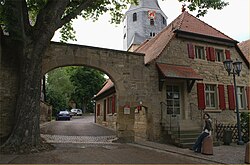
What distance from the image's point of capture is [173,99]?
1507cm

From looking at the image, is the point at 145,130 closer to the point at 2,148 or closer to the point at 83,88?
the point at 2,148

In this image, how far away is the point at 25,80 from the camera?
9625 millimetres

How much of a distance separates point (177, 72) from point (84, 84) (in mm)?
37648

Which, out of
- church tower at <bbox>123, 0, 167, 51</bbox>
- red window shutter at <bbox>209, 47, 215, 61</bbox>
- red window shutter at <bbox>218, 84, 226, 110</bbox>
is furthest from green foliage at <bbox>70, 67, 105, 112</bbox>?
red window shutter at <bbox>218, 84, 226, 110</bbox>

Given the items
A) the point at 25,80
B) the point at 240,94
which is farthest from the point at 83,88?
the point at 25,80

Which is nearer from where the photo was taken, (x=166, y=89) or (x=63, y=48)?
(x=63, y=48)

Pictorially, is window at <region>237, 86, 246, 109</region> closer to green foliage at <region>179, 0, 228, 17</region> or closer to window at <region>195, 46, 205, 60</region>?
window at <region>195, 46, 205, 60</region>

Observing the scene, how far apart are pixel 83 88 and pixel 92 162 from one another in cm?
4300

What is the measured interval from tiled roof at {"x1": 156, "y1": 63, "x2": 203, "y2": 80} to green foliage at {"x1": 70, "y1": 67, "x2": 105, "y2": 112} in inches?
1412

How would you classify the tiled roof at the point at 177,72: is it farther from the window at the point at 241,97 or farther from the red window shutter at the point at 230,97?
the window at the point at 241,97

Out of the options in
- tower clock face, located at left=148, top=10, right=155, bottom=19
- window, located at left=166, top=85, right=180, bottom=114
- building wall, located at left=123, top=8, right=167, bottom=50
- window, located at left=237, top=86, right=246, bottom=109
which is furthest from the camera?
tower clock face, located at left=148, top=10, right=155, bottom=19

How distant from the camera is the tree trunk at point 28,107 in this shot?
901cm

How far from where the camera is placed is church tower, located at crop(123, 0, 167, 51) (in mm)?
41594

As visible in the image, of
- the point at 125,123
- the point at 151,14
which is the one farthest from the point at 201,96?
the point at 151,14
